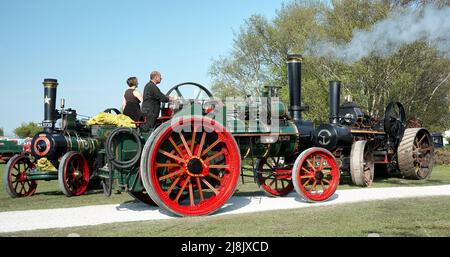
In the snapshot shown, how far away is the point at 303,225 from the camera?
17.6 ft

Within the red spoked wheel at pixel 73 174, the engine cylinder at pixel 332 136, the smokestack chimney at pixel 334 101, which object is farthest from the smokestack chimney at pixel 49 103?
the smokestack chimney at pixel 334 101

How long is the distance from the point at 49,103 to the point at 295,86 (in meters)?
5.35

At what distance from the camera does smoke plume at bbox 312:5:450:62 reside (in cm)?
1126

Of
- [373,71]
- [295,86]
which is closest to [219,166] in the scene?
[295,86]

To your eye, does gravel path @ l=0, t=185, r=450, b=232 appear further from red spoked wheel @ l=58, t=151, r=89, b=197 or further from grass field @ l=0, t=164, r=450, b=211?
red spoked wheel @ l=58, t=151, r=89, b=197

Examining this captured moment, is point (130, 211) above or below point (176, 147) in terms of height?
below

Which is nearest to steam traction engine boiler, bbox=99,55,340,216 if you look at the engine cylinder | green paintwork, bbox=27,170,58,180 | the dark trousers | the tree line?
the dark trousers

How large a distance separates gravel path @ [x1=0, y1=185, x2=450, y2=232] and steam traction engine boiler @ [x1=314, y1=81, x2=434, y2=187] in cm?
145

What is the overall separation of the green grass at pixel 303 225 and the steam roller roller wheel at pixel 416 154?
497 cm

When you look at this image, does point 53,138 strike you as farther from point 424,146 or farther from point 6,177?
point 424,146

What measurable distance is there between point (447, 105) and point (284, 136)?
1705 centimetres

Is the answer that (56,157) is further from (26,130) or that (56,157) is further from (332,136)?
(26,130)
